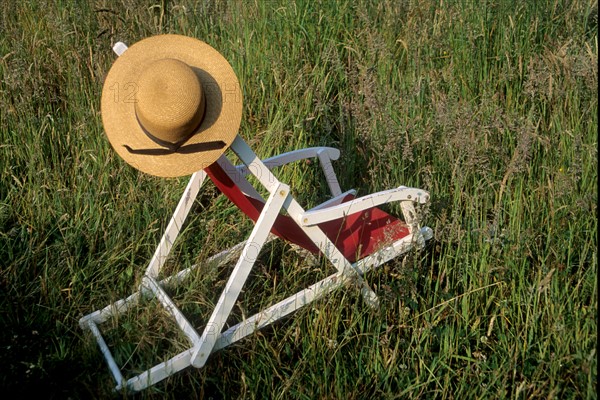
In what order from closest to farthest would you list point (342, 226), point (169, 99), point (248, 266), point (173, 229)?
point (169, 99)
point (248, 266)
point (173, 229)
point (342, 226)

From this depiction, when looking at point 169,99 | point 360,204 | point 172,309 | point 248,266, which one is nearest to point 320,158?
point 360,204

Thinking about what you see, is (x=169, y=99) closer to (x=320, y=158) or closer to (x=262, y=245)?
(x=262, y=245)

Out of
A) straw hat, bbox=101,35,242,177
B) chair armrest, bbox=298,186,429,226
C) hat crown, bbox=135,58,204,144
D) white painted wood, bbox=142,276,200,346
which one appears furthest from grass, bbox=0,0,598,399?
hat crown, bbox=135,58,204,144

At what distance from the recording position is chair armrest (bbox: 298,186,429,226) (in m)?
3.25

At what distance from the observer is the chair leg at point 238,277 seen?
3086mm

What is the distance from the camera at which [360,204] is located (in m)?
3.38

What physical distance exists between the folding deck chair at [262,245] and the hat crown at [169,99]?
27cm

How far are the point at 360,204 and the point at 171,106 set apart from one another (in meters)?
0.98

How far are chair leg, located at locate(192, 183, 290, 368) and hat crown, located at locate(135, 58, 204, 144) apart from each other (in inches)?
18.3

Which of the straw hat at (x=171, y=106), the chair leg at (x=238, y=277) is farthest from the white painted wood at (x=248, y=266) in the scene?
the straw hat at (x=171, y=106)

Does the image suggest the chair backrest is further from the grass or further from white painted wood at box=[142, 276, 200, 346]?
white painted wood at box=[142, 276, 200, 346]

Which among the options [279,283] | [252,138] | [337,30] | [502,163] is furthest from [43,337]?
[337,30]

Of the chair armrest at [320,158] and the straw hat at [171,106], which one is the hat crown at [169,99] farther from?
the chair armrest at [320,158]

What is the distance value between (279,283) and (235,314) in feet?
1.22
